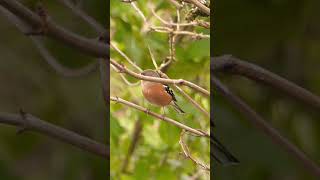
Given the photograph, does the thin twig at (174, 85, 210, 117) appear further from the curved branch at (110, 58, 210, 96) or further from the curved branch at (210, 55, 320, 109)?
the curved branch at (210, 55, 320, 109)

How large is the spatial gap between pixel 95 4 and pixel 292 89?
0.43 metres

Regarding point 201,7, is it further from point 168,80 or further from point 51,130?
point 51,130

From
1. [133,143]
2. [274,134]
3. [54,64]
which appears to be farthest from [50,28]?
[133,143]

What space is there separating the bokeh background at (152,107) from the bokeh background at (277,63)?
0.51 feet

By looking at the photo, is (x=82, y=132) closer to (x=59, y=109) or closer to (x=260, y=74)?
(x=59, y=109)

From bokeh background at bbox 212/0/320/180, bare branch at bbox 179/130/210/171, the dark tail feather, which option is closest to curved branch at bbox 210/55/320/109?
bokeh background at bbox 212/0/320/180

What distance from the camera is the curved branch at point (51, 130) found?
3.33 ft

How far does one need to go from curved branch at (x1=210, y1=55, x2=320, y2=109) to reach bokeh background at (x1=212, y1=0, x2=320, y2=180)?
0.05ft

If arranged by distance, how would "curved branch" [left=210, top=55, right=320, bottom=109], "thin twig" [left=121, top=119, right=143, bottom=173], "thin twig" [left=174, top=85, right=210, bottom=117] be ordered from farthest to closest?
"thin twig" [left=121, top=119, right=143, bottom=173] → "thin twig" [left=174, top=85, right=210, bottom=117] → "curved branch" [left=210, top=55, right=320, bottom=109]

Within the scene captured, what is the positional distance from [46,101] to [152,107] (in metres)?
0.22

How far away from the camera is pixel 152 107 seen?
1.13m

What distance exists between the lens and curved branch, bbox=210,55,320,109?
0.84m

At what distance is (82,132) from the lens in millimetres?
1068

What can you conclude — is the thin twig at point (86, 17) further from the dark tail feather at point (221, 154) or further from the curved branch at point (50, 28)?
the dark tail feather at point (221, 154)
